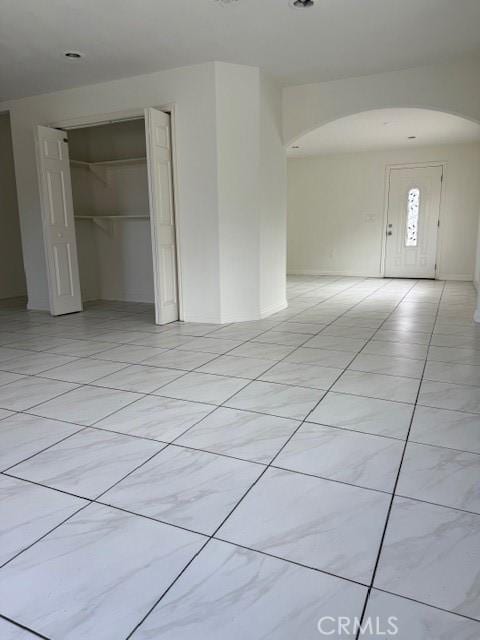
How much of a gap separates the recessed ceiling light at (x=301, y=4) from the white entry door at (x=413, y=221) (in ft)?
20.3

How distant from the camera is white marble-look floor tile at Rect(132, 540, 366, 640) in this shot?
108 centimetres

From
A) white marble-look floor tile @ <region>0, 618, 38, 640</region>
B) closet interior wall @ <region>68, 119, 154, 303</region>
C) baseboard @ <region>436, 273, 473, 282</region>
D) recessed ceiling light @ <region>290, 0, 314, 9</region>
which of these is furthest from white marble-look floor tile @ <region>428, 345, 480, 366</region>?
baseboard @ <region>436, 273, 473, 282</region>

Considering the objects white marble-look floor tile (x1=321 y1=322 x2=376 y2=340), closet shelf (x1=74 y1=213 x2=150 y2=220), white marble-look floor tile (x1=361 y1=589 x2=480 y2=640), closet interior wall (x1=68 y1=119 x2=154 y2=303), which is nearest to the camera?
white marble-look floor tile (x1=361 y1=589 x2=480 y2=640)

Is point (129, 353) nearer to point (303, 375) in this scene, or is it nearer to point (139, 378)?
point (139, 378)

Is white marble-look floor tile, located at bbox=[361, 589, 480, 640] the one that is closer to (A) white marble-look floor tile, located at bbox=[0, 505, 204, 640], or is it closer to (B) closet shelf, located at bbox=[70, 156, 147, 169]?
(A) white marble-look floor tile, located at bbox=[0, 505, 204, 640]

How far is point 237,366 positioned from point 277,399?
714 mm

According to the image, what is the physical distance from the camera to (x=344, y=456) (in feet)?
6.22

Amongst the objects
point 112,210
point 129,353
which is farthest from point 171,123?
point 129,353

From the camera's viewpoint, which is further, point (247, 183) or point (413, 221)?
point (413, 221)

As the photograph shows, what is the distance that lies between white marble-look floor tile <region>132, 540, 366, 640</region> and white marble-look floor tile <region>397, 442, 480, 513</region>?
1.86ft

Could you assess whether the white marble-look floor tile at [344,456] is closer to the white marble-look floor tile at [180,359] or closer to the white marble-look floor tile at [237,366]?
the white marble-look floor tile at [237,366]

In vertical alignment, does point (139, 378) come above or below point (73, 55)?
below

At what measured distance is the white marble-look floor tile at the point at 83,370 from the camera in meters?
3.02

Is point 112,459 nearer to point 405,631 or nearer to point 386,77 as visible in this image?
point 405,631
